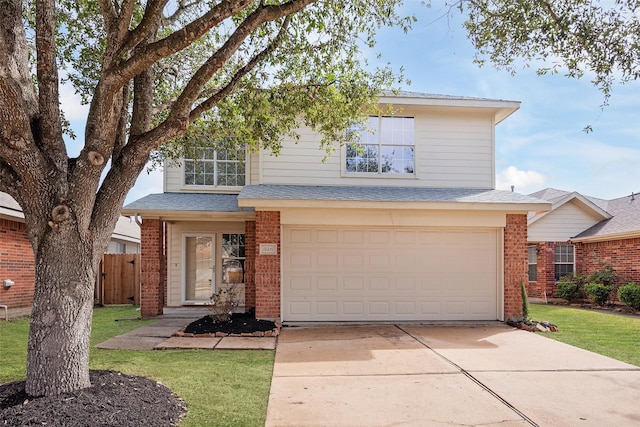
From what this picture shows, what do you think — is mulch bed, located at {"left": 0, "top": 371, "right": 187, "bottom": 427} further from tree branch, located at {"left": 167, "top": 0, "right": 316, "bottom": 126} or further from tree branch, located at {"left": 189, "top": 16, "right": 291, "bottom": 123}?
tree branch, located at {"left": 189, "top": 16, "right": 291, "bottom": 123}

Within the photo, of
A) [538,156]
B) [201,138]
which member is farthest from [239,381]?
[538,156]

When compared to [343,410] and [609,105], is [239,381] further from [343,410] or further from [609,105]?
[609,105]

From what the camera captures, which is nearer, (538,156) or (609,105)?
(609,105)

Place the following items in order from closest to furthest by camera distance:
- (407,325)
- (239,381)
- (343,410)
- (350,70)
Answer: (343,410) < (239,381) < (350,70) < (407,325)

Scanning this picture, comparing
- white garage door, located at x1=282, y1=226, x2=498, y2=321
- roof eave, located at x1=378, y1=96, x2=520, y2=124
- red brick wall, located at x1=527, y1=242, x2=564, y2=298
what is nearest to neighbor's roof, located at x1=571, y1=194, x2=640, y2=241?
red brick wall, located at x1=527, y1=242, x2=564, y2=298

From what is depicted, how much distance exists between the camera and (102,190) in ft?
15.6

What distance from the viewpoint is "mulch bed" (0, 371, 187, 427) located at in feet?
12.4

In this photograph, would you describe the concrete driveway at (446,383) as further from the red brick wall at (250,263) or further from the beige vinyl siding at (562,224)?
the beige vinyl siding at (562,224)

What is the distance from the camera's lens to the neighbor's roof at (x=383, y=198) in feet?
30.8

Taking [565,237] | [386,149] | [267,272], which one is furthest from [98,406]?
[565,237]

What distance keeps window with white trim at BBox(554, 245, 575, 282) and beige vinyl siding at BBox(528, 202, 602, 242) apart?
406 millimetres

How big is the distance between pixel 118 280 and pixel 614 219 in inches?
698

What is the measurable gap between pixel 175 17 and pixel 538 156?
1433cm

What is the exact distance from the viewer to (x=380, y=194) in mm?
10305
